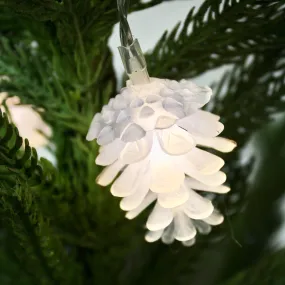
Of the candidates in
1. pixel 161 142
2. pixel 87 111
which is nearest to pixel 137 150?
pixel 161 142

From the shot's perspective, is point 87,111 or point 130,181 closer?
point 130,181

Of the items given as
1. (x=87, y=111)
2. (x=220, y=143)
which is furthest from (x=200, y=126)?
(x=87, y=111)

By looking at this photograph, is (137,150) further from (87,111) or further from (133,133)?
(87,111)

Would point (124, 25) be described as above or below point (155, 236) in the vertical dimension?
above

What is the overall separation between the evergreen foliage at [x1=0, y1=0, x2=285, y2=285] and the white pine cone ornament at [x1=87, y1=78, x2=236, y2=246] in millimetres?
54

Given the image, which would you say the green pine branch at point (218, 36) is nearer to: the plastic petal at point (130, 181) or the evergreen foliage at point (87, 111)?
the evergreen foliage at point (87, 111)

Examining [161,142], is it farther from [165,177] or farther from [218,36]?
[218,36]

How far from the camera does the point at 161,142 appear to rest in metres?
0.27

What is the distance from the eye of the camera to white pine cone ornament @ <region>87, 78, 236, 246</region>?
26 centimetres

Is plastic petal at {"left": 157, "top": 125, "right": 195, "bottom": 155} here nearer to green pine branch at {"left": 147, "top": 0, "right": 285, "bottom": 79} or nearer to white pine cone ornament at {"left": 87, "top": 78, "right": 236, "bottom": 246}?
white pine cone ornament at {"left": 87, "top": 78, "right": 236, "bottom": 246}

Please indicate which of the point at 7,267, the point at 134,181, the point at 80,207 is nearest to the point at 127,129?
the point at 134,181

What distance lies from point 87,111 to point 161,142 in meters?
0.13

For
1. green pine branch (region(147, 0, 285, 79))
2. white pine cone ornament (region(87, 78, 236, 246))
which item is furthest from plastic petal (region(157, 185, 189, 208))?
green pine branch (region(147, 0, 285, 79))

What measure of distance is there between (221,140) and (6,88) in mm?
187
